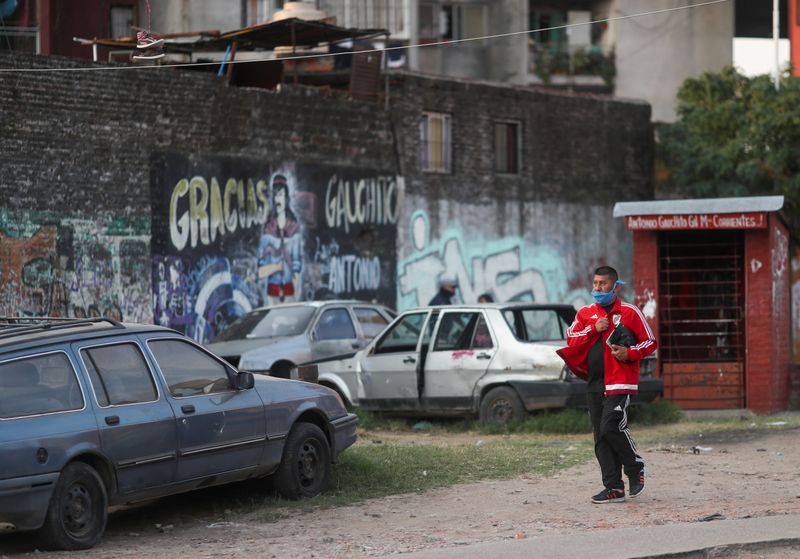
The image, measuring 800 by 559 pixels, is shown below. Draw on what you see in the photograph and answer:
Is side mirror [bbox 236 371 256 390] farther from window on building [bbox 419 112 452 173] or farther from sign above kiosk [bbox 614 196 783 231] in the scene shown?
window on building [bbox 419 112 452 173]

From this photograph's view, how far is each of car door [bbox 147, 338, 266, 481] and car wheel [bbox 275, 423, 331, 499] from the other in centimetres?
38

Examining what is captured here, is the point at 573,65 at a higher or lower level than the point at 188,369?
higher

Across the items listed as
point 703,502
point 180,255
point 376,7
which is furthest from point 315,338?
point 376,7

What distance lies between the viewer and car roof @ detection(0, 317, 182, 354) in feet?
29.1

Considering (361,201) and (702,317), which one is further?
(361,201)

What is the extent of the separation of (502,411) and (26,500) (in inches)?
341

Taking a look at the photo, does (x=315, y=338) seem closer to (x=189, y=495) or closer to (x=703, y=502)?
(x=189, y=495)

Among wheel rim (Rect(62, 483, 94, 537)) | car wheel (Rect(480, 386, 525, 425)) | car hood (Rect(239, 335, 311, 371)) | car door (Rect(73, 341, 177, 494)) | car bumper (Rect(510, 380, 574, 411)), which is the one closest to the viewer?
wheel rim (Rect(62, 483, 94, 537))

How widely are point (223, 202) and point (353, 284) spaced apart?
3.60 m

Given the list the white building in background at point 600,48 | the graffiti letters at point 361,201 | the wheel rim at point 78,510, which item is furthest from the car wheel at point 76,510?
the white building in background at point 600,48

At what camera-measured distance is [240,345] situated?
1806 centimetres

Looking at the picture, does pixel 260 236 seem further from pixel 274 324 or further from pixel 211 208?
pixel 274 324

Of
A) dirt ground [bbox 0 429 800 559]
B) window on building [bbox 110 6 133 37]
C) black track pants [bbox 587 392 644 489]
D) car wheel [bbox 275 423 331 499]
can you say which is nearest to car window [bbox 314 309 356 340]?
dirt ground [bbox 0 429 800 559]

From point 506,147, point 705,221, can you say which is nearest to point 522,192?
point 506,147
